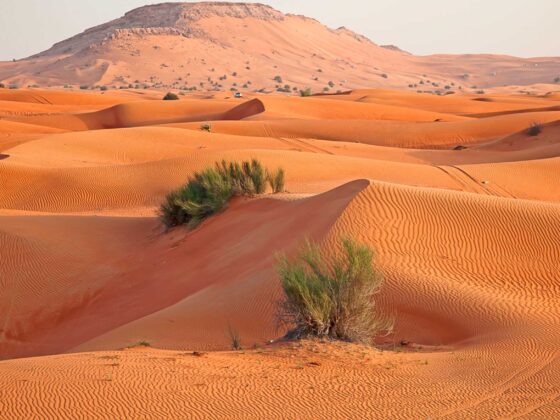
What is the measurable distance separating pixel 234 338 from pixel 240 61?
104m

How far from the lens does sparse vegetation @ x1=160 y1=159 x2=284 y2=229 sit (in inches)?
675

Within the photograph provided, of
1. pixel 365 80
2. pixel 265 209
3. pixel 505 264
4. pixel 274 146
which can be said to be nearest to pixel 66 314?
pixel 265 209

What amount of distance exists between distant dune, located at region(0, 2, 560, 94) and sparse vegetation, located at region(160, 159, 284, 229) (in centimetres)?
7389

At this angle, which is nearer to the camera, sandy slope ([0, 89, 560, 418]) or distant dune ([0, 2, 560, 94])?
sandy slope ([0, 89, 560, 418])

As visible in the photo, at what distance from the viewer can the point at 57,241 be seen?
16406 millimetres

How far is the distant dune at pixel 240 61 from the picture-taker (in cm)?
9906

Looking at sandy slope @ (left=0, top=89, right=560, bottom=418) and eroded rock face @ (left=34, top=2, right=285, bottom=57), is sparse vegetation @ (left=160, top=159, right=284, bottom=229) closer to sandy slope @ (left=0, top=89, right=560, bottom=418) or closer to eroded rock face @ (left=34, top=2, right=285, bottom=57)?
sandy slope @ (left=0, top=89, right=560, bottom=418)

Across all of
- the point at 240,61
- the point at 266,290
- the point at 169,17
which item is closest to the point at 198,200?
the point at 266,290

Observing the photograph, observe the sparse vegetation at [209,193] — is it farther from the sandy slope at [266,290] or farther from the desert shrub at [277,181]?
the sandy slope at [266,290]

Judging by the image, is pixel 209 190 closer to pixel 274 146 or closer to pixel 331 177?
pixel 331 177

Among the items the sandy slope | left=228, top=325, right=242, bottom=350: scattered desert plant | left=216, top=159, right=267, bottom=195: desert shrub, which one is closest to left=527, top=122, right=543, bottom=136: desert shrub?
the sandy slope

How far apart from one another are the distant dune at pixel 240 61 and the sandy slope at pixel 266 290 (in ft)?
227

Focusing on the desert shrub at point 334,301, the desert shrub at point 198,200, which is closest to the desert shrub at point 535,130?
the desert shrub at point 198,200

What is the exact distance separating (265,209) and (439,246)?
16.0ft
